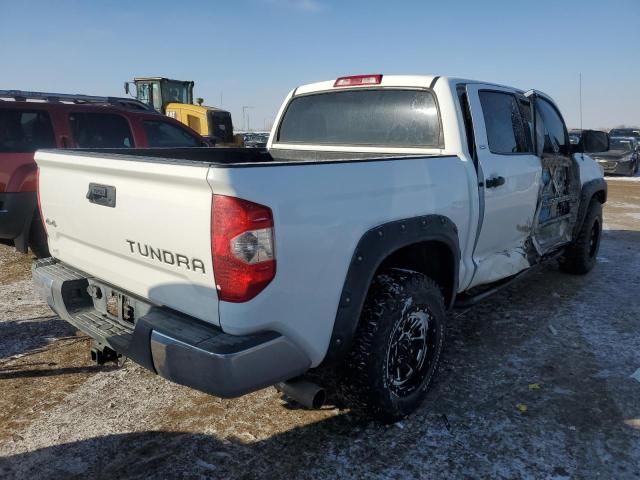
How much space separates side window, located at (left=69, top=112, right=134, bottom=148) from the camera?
6289 mm

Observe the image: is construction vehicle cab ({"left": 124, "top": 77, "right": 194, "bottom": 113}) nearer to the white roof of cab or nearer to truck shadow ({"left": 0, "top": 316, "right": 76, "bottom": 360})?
truck shadow ({"left": 0, "top": 316, "right": 76, "bottom": 360})

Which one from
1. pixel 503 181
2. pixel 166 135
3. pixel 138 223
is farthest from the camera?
pixel 166 135

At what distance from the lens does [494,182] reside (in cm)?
357

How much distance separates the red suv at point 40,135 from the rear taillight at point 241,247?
425cm

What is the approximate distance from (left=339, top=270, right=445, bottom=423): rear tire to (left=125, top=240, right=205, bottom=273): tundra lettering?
932mm

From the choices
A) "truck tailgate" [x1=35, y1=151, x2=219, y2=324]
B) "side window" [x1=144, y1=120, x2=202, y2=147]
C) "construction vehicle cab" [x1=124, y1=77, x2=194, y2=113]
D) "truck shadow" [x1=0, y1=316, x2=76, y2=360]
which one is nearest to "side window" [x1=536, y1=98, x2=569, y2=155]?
"truck tailgate" [x1=35, y1=151, x2=219, y2=324]

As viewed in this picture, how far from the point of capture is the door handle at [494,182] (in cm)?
349

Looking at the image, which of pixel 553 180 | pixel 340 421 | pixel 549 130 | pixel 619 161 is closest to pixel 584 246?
pixel 553 180

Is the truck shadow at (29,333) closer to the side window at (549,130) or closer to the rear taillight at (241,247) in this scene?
the rear taillight at (241,247)

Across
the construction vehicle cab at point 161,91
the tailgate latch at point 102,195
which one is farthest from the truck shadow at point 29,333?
the construction vehicle cab at point 161,91

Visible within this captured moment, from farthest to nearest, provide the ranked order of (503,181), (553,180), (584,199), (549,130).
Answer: (584,199) → (549,130) → (553,180) → (503,181)

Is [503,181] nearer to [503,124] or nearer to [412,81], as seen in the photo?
[503,124]

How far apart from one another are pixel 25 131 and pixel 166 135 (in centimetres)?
187

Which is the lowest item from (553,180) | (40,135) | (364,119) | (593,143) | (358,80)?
(553,180)
